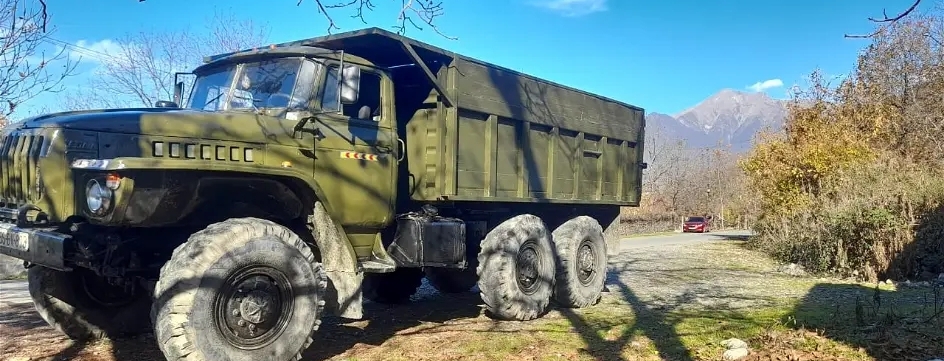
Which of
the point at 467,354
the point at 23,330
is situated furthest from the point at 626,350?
the point at 23,330

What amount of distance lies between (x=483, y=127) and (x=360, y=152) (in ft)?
5.40

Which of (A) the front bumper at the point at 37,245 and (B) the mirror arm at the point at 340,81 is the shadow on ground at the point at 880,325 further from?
(A) the front bumper at the point at 37,245

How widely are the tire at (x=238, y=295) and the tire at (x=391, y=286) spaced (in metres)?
3.38

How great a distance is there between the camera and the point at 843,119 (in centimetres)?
2023

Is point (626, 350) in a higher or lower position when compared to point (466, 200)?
lower

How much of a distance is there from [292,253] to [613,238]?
610 cm

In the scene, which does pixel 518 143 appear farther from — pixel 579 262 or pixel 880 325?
pixel 880 325

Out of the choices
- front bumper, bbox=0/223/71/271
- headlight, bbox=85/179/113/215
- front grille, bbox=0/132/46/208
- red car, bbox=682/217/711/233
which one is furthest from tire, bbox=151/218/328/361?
red car, bbox=682/217/711/233

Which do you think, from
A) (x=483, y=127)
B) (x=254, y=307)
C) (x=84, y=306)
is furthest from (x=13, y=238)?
(x=483, y=127)

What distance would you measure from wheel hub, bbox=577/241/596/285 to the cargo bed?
2.00ft

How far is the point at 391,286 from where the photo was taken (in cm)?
885

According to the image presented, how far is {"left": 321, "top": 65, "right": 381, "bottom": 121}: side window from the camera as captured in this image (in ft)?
20.2

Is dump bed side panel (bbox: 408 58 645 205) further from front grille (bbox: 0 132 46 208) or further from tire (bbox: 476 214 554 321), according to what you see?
front grille (bbox: 0 132 46 208)

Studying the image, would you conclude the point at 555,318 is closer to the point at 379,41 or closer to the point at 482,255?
the point at 482,255
